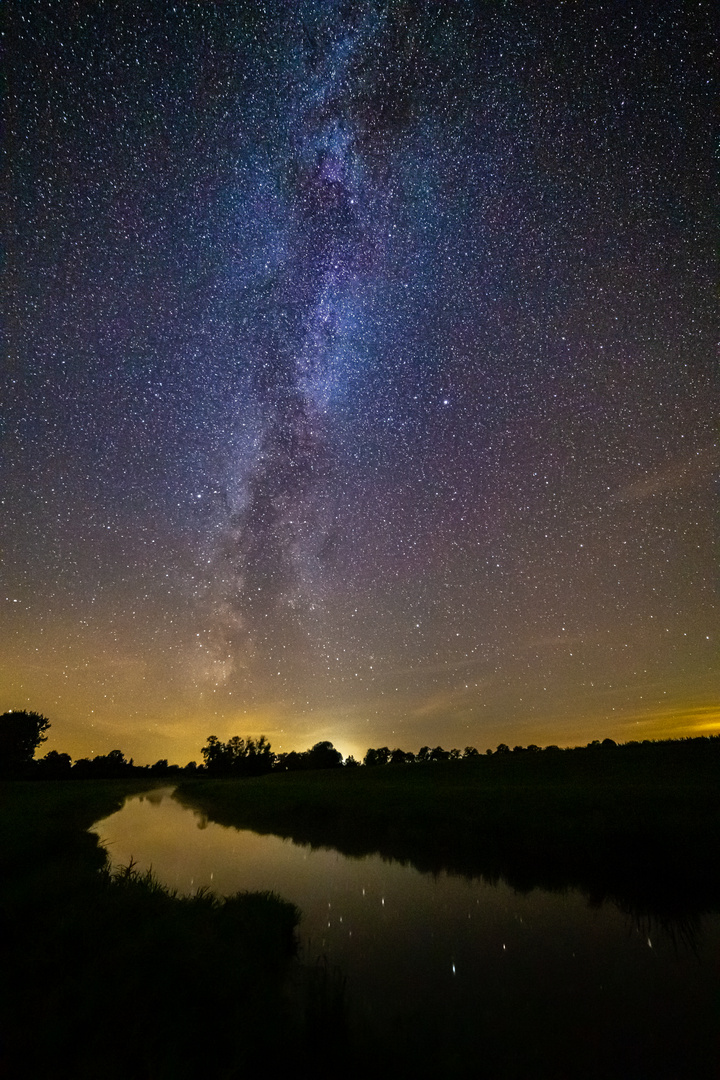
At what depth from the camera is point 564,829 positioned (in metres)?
15.4

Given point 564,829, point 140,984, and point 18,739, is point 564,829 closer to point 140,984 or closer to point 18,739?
point 140,984

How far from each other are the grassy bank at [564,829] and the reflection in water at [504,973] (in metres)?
1.43

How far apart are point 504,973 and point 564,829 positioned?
904cm

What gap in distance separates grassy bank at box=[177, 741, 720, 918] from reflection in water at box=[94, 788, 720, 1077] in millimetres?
1435

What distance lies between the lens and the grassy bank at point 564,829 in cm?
1207

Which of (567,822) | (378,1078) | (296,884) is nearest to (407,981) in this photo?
(378,1078)

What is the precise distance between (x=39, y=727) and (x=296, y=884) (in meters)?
86.7

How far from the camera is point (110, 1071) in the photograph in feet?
14.0

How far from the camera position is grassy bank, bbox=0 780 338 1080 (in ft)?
14.9

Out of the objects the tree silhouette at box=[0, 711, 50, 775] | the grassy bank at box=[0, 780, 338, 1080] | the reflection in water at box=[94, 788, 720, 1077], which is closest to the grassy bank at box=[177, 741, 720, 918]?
the reflection in water at box=[94, 788, 720, 1077]

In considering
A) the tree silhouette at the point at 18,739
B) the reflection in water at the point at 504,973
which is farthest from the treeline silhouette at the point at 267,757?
the reflection in water at the point at 504,973

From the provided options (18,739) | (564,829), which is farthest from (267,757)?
(564,829)

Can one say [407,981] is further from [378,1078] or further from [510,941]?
[378,1078]

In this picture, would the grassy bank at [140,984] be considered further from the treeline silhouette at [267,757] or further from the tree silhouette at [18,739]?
the tree silhouette at [18,739]
